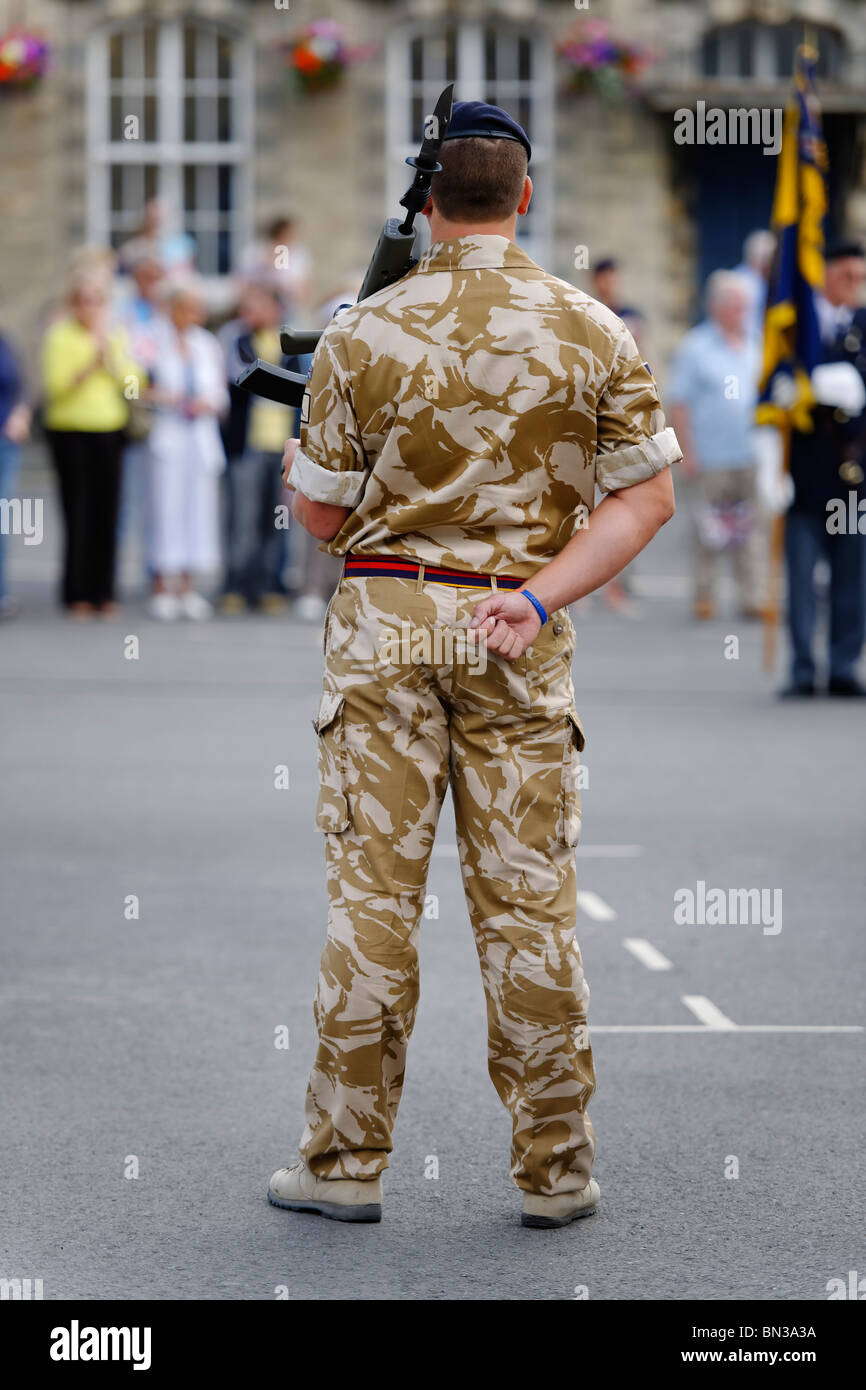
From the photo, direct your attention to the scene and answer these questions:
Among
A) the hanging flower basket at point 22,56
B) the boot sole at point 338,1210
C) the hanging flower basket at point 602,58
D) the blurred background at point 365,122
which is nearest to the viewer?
the boot sole at point 338,1210

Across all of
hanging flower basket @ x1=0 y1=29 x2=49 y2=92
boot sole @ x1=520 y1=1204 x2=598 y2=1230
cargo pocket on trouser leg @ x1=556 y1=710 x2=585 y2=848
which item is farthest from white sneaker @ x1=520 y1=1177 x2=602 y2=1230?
hanging flower basket @ x1=0 y1=29 x2=49 y2=92

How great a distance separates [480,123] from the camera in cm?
431

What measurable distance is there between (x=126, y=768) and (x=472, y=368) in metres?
6.09

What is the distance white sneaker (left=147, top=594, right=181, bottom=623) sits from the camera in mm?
15859

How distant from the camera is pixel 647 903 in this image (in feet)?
24.8

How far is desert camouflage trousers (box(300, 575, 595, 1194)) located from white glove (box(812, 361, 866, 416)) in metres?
8.00

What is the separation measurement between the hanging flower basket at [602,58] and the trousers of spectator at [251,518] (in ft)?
36.7

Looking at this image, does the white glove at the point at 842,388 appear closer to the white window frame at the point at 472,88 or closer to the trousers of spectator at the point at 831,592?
the trousers of spectator at the point at 831,592

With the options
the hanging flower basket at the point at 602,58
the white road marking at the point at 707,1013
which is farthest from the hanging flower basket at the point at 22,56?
the white road marking at the point at 707,1013

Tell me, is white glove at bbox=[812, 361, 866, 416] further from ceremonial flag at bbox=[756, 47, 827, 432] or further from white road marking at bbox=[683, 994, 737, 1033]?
white road marking at bbox=[683, 994, 737, 1033]

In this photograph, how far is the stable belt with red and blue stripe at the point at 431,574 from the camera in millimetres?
4391

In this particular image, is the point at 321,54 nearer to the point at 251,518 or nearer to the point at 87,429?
the point at 87,429

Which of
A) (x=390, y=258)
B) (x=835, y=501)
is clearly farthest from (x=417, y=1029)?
(x=835, y=501)
